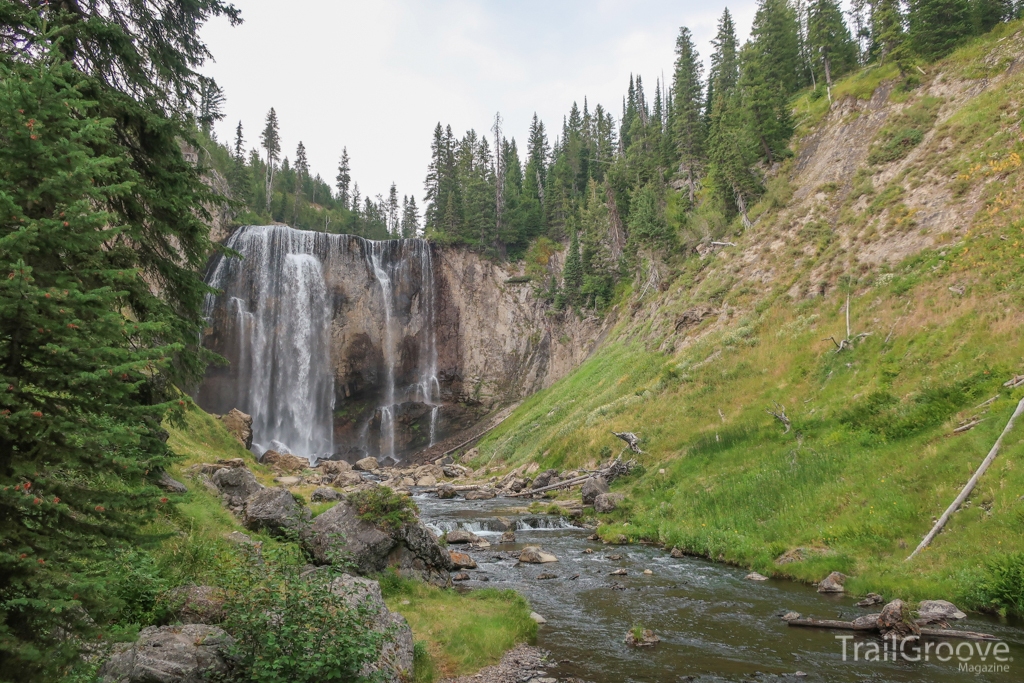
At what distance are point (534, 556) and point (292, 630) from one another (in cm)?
1279

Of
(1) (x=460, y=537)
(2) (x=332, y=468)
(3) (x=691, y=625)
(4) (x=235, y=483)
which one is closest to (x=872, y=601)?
(3) (x=691, y=625)

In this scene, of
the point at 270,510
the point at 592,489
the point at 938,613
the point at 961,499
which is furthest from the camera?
the point at 592,489

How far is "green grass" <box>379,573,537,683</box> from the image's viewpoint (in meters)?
9.34

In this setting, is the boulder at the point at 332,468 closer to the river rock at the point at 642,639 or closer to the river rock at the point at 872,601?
the river rock at the point at 642,639

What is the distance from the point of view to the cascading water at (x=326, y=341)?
60562mm

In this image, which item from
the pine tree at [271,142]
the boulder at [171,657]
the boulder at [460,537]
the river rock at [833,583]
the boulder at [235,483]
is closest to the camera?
the boulder at [171,657]

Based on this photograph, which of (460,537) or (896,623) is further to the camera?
(460,537)

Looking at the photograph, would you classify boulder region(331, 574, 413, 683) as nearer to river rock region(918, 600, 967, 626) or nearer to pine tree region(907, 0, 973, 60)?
river rock region(918, 600, 967, 626)

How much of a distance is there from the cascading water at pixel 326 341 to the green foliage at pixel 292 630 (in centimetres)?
5625

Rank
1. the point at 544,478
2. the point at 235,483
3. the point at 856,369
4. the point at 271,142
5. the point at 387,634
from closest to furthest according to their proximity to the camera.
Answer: the point at 387,634 < the point at 235,483 < the point at 856,369 < the point at 544,478 < the point at 271,142

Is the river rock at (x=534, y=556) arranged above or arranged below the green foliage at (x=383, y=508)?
below

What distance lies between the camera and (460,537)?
20.5 m

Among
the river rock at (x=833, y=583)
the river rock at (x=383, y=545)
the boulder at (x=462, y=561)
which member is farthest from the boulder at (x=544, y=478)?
the river rock at (x=833, y=583)

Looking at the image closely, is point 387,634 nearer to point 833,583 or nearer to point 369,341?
point 833,583
